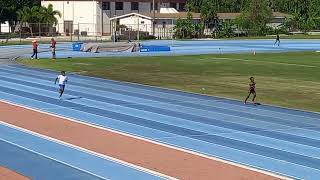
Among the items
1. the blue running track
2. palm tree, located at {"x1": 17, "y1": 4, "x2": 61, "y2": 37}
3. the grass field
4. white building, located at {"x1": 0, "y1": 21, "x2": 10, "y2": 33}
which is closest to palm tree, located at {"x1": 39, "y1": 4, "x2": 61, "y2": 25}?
palm tree, located at {"x1": 17, "y1": 4, "x2": 61, "y2": 37}

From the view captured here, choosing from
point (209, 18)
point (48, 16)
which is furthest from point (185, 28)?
point (48, 16)

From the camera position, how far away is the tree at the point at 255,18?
8888cm

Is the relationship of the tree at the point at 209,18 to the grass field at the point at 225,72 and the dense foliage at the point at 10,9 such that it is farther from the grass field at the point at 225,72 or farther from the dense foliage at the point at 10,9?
the grass field at the point at 225,72

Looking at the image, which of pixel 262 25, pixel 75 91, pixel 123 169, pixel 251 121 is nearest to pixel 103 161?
pixel 123 169

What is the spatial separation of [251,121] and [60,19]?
8003 centimetres

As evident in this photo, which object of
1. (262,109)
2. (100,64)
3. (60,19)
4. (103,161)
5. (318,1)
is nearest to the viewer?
(103,161)

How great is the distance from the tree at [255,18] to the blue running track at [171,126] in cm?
6219

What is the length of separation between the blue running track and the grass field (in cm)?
191

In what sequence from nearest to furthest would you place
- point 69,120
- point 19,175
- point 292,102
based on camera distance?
point 19,175, point 69,120, point 292,102

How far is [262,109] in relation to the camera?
21.4 meters

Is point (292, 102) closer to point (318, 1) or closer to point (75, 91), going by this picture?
point (75, 91)

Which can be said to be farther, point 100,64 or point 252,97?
point 100,64

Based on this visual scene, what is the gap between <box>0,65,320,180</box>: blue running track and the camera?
12.8 m

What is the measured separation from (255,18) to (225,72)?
55.5 m
